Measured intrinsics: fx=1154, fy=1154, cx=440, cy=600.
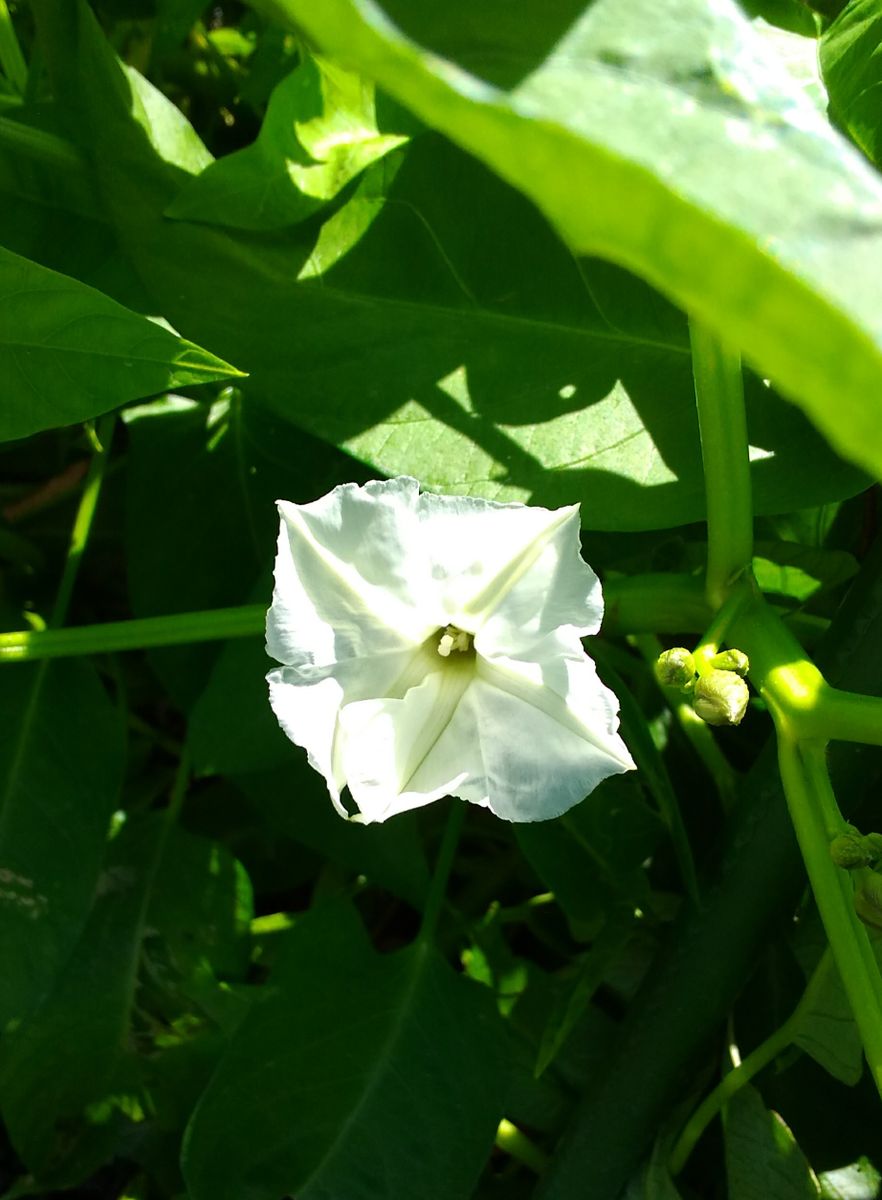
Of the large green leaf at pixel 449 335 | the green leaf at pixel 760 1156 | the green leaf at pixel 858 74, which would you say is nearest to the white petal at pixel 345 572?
the large green leaf at pixel 449 335

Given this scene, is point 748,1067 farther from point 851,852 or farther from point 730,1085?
point 851,852

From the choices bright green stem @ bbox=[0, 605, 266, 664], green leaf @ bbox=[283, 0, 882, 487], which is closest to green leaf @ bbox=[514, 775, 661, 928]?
bright green stem @ bbox=[0, 605, 266, 664]

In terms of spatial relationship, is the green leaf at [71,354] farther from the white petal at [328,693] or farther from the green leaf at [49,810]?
the green leaf at [49,810]

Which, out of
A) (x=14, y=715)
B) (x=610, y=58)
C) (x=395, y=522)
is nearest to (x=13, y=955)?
(x=14, y=715)

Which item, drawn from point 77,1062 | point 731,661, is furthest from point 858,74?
point 77,1062

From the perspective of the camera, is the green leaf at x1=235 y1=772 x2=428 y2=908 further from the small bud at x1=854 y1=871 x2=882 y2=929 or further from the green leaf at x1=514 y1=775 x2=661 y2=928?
the small bud at x1=854 y1=871 x2=882 y2=929
